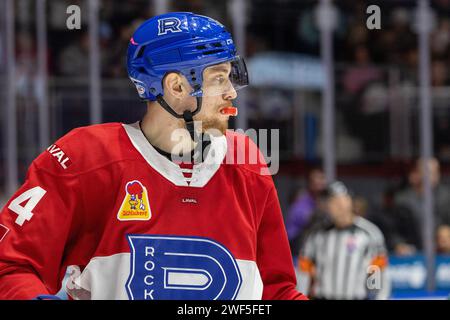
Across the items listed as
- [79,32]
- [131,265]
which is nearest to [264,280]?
[131,265]

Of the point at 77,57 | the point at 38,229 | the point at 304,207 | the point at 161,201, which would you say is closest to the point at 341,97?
the point at 304,207

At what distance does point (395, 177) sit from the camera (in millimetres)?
5977

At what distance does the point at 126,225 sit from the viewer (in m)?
1.70

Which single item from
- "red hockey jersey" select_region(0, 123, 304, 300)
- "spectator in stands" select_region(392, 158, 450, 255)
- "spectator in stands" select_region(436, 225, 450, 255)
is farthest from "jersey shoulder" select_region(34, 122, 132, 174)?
"spectator in stands" select_region(436, 225, 450, 255)

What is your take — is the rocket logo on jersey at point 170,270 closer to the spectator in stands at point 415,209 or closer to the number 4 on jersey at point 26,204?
the number 4 on jersey at point 26,204

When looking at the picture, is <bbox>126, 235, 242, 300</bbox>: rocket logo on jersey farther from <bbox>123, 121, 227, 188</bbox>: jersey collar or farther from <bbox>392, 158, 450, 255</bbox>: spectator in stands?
<bbox>392, 158, 450, 255</bbox>: spectator in stands

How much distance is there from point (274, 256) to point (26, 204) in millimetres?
455

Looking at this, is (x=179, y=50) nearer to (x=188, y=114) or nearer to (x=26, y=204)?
(x=188, y=114)

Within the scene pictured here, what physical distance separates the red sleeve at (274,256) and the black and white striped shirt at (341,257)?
3586 millimetres

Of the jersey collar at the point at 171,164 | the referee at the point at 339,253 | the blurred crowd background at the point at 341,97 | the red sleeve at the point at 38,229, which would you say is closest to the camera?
the red sleeve at the point at 38,229

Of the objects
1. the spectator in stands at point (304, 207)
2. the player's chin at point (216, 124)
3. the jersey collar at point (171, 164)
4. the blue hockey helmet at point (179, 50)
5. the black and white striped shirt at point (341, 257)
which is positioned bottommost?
the black and white striped shirt at point (341, 257)

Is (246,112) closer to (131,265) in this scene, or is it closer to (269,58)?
(269,58)

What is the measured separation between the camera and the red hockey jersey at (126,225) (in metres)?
1.67

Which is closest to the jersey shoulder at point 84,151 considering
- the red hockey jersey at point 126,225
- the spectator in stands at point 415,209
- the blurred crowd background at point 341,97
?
the red hockey jersey at point 126,225
